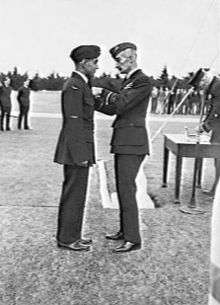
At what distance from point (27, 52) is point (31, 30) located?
3.29ft

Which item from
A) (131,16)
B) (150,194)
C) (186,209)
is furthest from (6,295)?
(131,16)

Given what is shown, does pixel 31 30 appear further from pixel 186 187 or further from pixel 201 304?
pixel 201 304

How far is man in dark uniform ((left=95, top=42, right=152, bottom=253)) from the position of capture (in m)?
3.48

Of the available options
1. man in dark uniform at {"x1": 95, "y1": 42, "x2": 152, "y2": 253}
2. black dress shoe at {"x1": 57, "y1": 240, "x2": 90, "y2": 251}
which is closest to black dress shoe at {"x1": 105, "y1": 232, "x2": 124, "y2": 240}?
man in dark uniform at {"x1": 95, "y1": 42, "x2": 152, "y2": 253}

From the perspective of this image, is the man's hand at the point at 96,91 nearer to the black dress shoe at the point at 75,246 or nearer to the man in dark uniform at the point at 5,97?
the black dress shoe at the point at 75,246

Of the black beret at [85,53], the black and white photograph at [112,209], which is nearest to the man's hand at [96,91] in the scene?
the black and white photograph at [112,209]

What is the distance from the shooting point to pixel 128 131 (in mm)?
3584

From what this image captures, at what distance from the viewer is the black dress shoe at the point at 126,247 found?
11.7 feet

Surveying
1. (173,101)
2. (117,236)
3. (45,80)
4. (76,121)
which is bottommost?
(173,101)

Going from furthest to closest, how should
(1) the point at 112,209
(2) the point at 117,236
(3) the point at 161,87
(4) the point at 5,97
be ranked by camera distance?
(3) the point at 161,87 → (4) the point at 5,97 → (1) the point at 112,209 → (2) the point at 117,236

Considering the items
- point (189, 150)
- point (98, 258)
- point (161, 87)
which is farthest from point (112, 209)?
point (161, 87)

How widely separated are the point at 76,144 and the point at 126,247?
2.55ft

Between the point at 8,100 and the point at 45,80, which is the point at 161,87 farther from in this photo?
the point at 8,100

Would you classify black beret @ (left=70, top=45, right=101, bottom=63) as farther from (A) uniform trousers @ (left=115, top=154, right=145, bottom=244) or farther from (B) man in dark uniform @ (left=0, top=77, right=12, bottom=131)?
(B) man in dark uniform @ (left=0, top=77, right=12, bottom=131)
